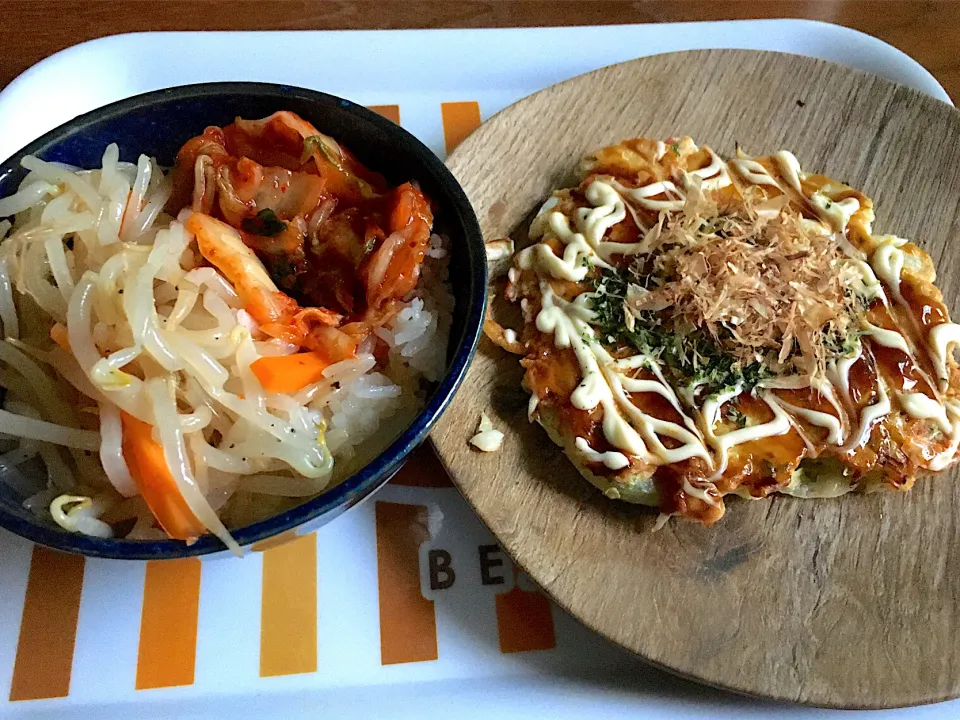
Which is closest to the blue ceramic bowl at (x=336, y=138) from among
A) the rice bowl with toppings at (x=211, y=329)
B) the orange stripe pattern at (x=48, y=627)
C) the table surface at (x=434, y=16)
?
the rice bowl with toppings at (x=211, y=329)

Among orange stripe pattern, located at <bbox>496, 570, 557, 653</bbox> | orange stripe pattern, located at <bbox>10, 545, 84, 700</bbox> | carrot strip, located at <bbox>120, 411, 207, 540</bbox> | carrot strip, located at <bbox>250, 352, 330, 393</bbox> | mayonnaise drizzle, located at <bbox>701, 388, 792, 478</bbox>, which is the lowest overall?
orange stripe pattern, located at <bbox>496, 570, 557, 653</bbox>

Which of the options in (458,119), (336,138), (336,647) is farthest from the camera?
(458,119)

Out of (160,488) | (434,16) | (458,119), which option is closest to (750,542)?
(160,488)

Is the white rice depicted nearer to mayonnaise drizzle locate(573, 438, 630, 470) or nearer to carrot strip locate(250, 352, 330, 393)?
carrot strip locate(250, 352, 330, 393)

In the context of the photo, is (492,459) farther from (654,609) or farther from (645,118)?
(645,118)

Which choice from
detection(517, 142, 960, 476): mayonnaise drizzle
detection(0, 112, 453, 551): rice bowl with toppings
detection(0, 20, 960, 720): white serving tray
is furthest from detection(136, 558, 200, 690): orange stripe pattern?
detection(517, 142, 960, 476): mayonnaise drizzle

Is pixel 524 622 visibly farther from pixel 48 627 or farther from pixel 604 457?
pixel 48 627

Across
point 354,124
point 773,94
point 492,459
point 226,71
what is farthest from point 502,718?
point 226,71
